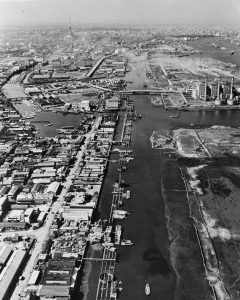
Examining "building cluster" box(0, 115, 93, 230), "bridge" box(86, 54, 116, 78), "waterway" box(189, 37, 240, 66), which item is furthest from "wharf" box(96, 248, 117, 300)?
"waterway" box(189, 37, 240, 66)

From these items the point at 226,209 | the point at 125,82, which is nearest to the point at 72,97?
the point at 125,82

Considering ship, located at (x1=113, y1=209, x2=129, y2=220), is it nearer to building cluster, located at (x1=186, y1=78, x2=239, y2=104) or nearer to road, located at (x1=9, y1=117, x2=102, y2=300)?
road, located at (x1=9, y1=117, x2=102, y2=300)

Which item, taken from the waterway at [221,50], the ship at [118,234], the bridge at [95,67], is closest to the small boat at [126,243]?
the ship at [118,234]

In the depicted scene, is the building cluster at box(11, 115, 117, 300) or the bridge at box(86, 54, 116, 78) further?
the bridge at box(86, 54, 116, 78)

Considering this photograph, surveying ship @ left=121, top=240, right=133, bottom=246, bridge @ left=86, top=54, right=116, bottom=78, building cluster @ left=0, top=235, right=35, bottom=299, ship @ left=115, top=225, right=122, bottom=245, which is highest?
bridge @ left=86, top=54, right=116, bottom=78

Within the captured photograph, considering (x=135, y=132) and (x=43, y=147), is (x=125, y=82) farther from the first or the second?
(x=43, y=147)

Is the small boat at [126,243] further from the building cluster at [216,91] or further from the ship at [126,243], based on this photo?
the building cluster at [216,91]

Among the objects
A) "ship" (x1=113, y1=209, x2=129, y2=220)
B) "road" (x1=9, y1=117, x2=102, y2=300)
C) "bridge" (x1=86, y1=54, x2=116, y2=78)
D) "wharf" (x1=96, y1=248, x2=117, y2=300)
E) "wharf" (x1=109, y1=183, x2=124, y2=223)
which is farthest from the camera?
"bridge" (x1=86, y1=54, x2=116, y2=78)

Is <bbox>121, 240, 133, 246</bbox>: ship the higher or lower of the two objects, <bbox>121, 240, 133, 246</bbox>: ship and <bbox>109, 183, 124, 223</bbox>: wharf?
the lower
